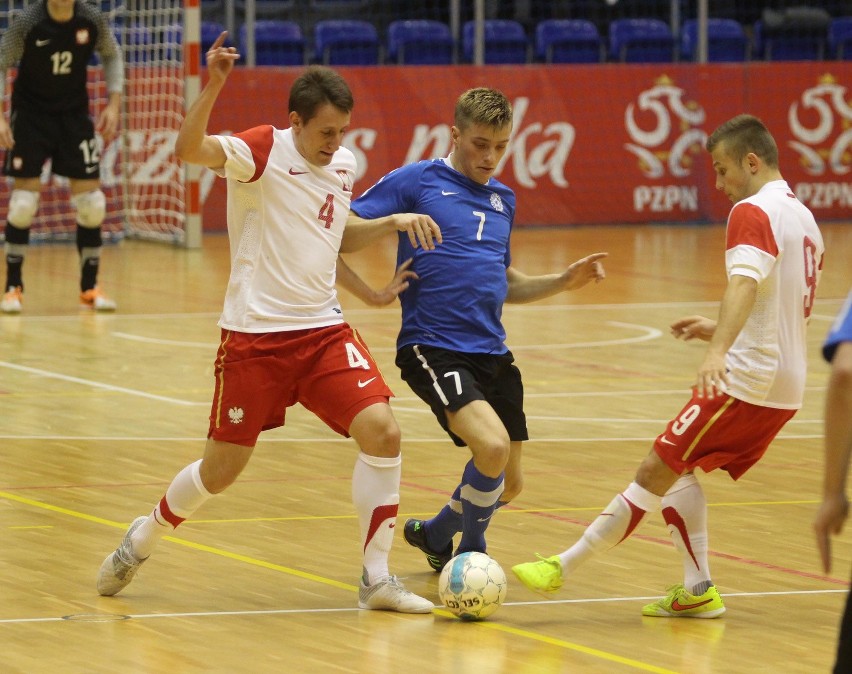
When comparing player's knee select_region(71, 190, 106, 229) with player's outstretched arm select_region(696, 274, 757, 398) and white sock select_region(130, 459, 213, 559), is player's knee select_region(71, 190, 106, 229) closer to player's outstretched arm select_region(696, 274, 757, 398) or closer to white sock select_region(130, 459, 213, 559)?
white sock select_region(130, 459, 213, 559)

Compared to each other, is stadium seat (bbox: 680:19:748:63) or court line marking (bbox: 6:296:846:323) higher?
stadium seat (bbox: 680:19:748:63)

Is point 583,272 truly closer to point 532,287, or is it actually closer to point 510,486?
point 532,287

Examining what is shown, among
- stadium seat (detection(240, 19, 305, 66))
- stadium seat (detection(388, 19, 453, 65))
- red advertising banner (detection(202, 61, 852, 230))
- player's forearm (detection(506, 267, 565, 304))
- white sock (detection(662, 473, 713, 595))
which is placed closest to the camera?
white sock (detection(662, 473, 713, 595))

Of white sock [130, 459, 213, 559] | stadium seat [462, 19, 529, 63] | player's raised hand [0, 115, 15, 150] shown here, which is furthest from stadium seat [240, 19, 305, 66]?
white sock [130, 459, 213, 559]

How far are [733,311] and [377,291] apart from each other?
137 cm

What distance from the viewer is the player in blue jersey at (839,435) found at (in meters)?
3.29

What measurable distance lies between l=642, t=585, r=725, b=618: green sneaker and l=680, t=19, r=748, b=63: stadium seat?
17.1 metres

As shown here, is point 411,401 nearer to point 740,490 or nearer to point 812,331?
point 740,490

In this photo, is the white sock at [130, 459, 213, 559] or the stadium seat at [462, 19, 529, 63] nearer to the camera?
the white sock at [130, 459, 213, 559]

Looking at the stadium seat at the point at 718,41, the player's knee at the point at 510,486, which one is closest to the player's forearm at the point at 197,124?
the player's knee at the point at 510,486

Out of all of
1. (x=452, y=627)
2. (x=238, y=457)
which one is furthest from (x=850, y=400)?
(x=238, y=457)

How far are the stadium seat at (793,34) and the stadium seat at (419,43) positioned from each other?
14.8 feet

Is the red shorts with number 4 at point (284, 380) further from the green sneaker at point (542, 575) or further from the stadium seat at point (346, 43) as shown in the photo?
the stadium seat at point (346, 43)

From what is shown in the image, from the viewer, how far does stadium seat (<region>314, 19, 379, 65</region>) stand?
20406 millimetres
